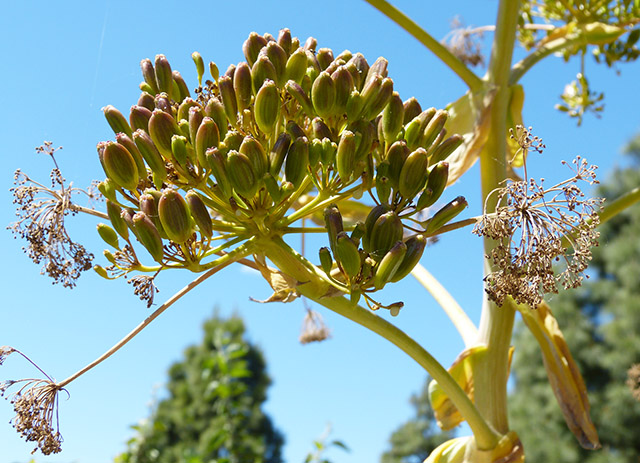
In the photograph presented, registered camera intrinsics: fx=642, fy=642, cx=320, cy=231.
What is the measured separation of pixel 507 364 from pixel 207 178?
106 cm

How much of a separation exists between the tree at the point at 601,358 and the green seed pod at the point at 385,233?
895 cm

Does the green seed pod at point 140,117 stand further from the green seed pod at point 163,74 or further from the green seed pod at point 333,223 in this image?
the green seed pod at point 333,223

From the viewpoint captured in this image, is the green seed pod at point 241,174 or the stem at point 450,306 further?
the stem at point 450,306

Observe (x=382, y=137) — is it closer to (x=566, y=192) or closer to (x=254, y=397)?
(x=566, y=192)

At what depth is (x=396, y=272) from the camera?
3.35ft

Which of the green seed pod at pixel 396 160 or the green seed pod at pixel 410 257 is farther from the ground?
the green seed pod at pixel 396 160

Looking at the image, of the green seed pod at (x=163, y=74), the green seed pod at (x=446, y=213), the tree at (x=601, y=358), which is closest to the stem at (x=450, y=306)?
the green seed pod at (x=446, y=213)

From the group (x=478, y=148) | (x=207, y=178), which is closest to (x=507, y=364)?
(x=478, y=148)

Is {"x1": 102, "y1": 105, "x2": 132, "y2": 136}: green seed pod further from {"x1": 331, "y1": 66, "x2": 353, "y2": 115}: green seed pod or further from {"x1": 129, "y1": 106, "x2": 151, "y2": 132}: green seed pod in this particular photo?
{"x1": 331, "y1": 66, "x2": 353, "y2": 115}: green seed pod

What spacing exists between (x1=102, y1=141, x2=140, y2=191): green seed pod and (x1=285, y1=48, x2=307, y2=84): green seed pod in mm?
327

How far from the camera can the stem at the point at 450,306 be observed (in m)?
1.80

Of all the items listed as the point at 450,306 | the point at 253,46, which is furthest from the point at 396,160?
the point at 450,306

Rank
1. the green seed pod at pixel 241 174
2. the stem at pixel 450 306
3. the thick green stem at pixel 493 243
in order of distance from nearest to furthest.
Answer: the green seed pod at pixel 241 174, the thick green stem at pixel 493 243, the stem at pixel 450 306

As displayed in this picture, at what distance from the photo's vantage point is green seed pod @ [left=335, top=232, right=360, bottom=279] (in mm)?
998
